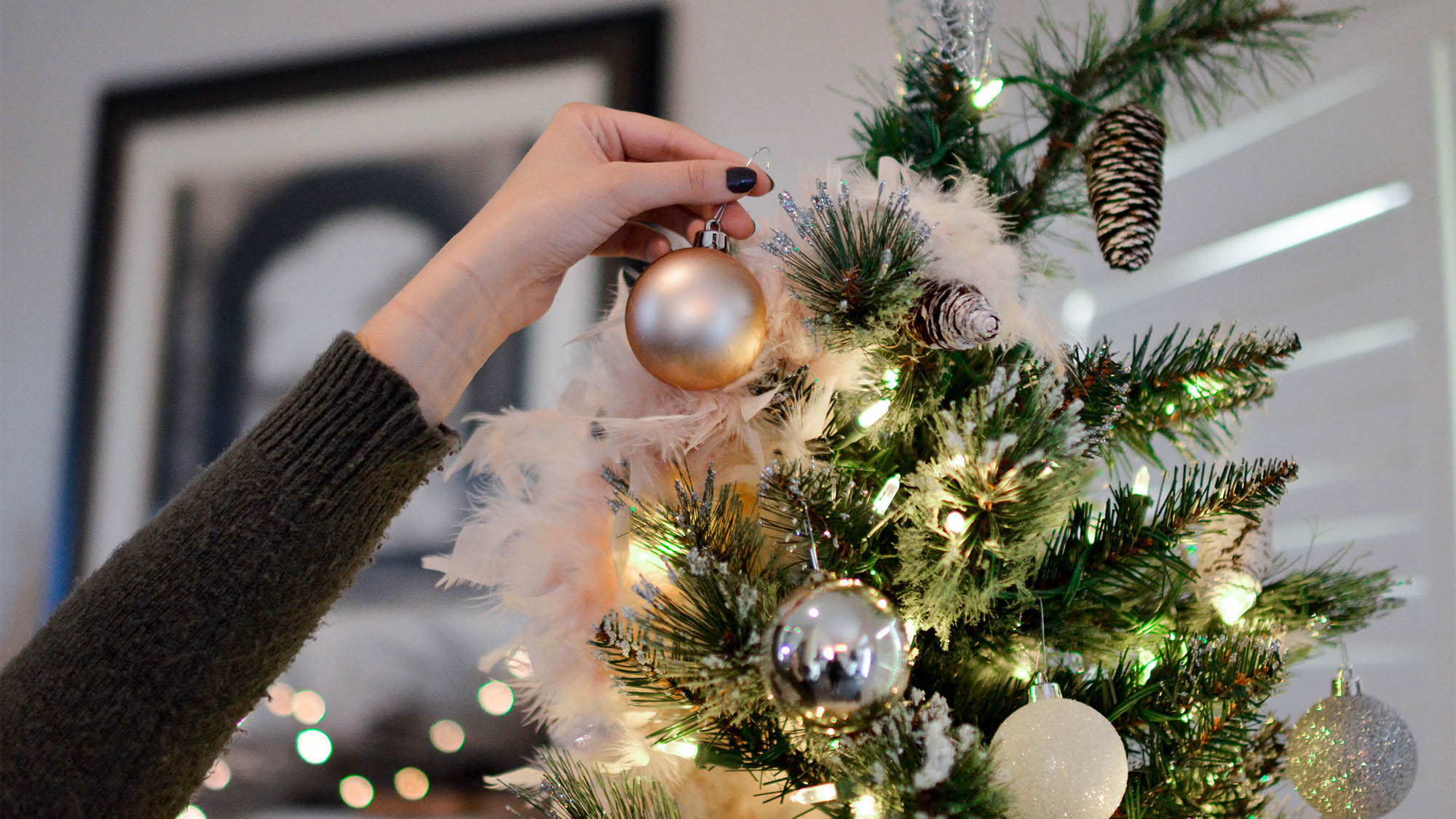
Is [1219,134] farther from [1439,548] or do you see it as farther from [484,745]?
[484,745]

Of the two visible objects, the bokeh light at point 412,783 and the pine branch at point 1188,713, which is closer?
the pine branch at point 1188,713

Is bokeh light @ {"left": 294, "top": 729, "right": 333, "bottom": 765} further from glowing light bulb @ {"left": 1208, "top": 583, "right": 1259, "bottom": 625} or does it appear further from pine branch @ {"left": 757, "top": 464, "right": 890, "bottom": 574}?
glowing light bulb @ {"left": 1208, "top": 583, "right": 1259, "bottom": 625}

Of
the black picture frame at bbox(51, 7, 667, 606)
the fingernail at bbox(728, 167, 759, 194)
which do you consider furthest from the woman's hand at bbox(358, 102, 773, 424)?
the black picture frame at bbox(51, 7, 667, 606)

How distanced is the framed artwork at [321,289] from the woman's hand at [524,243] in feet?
2.05

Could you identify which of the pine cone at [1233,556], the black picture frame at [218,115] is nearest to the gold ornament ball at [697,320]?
the pine cone at [1233,556]

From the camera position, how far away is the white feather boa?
1.60 ft

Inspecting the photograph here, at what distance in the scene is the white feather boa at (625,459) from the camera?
487mm

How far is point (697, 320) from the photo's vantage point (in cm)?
46

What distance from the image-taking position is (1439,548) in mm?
906

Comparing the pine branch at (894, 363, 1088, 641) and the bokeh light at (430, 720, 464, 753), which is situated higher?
the pine branch at (894, 363, 1088, 641)

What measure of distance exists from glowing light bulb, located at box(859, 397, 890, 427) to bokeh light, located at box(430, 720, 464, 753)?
84cm

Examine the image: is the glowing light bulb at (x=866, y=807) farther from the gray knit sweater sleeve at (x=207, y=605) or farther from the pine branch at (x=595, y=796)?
the gray knit sweater sleeve at (x=207, y=605)

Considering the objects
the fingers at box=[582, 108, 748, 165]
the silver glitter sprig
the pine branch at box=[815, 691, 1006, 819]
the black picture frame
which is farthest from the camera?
the black picture frame

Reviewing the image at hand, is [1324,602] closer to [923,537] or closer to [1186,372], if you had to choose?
[1186,372]
